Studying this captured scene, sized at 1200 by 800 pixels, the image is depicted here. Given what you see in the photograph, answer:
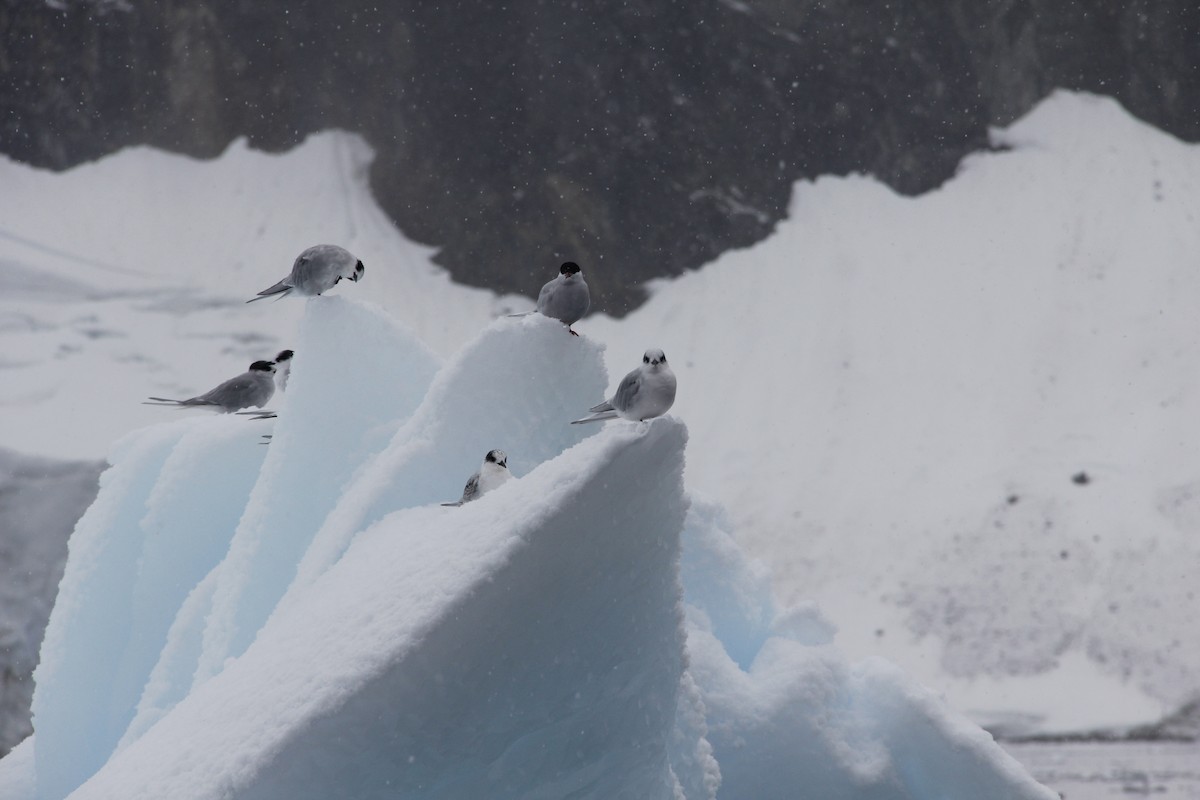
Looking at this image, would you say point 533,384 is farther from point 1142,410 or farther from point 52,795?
point 1142,410

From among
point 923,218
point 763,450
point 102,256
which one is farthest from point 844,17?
point 102,256

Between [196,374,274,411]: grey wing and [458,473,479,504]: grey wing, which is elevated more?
[458,473,479,504]: grey wing

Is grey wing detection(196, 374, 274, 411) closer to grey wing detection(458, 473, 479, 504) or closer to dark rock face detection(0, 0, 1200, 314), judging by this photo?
grey wing detection(458, 473, 479, 504)

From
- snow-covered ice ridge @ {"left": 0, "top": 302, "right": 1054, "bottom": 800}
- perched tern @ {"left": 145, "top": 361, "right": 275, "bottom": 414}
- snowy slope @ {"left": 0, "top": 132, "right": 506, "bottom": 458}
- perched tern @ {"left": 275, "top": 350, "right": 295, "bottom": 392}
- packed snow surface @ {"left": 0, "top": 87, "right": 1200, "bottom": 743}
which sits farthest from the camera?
snowy slope @ {"left": 0, "top": 132, "right": 506, "bottom": 458}

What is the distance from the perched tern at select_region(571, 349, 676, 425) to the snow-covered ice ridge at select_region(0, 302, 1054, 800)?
48 millimetres

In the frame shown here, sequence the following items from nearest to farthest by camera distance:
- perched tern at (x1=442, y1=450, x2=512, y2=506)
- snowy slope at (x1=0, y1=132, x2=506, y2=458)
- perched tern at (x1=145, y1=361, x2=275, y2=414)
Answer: perched tern at (x1=442, y1=450, x2=512, y2=506), perched tern at (x1=145, y1=361, x2=275, y2=414), snowy slope at (x1=0, y1=132, x2=506, y2=458)

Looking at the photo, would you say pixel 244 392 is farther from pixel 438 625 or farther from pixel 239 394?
pixel 438 625

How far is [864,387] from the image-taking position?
56.5ft

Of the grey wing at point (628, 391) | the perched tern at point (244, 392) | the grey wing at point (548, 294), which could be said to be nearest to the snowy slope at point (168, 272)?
the perched tern at point (244, 392)

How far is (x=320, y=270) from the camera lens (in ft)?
11.4

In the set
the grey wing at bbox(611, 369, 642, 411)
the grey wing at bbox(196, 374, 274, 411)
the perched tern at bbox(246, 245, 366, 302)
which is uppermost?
the perched tern at bbox(246, 245, 366, 302)

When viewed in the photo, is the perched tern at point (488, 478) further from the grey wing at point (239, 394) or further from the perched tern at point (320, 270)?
the grey wing at point (239, 394)

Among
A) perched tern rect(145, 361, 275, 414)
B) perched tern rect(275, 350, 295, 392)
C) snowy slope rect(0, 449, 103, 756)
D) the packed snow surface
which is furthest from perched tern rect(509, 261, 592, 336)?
the packed snow surface

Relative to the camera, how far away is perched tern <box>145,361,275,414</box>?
4066mm
